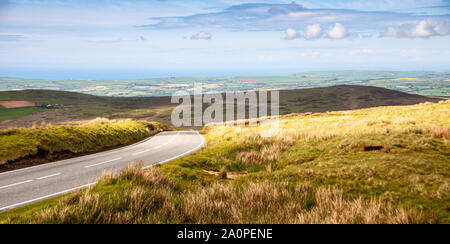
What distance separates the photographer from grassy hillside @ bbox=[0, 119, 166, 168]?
14.8m

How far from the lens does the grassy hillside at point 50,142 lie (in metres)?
14.8

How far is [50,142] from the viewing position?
56.1ft

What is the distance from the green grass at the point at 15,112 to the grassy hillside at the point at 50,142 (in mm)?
85584

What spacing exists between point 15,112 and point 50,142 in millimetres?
101471

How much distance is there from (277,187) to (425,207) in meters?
3.19

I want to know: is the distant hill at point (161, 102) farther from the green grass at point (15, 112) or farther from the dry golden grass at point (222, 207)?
the dry golden grass at point (222, 207)

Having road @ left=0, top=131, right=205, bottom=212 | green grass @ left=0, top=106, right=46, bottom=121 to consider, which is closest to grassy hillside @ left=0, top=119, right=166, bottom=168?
road @ left=0, top=131, right=205, bottom=212

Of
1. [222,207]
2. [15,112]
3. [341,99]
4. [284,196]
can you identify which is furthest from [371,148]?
[341,99]

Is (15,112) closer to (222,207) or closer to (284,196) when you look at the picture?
(222,207)

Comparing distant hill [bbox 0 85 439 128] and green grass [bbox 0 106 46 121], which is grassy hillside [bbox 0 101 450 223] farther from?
distant hill [bbox 0 85 439 128]

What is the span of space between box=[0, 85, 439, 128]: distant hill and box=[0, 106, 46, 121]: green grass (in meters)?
4.21

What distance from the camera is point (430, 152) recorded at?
11805 mm

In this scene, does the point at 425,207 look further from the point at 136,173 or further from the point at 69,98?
the point at 69,98

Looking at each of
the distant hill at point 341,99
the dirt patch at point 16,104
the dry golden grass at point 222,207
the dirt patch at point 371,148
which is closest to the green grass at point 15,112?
the dirt patch at point 16,104
